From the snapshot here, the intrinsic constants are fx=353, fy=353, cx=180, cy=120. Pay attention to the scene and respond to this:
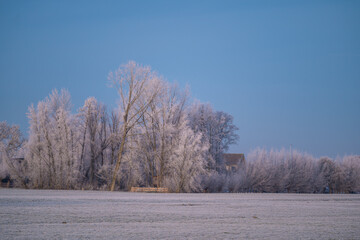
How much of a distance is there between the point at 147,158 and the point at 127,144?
8.08 feet

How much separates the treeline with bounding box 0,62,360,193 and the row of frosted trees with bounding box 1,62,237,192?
0.28 feet

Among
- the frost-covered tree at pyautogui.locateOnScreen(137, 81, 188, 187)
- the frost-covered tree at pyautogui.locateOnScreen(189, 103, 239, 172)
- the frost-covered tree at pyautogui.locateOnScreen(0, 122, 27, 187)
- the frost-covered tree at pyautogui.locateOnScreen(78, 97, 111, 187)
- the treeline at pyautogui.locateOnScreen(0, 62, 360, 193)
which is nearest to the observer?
the treeline at pyautogui.locateOnScreen(0, 62, 360, 193)

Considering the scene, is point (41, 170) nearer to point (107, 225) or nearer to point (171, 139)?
point (171, 139)

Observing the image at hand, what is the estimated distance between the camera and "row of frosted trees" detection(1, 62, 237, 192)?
30.5 m

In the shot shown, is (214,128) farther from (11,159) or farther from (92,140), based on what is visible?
(11,159)

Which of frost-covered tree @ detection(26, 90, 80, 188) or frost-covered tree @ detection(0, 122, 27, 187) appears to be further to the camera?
frost-covered tree @ detection(0, 122, 27, 187)

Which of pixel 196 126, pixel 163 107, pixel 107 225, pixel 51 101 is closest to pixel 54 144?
pixel 51 101

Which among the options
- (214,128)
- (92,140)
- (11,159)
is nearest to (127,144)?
(92,140)

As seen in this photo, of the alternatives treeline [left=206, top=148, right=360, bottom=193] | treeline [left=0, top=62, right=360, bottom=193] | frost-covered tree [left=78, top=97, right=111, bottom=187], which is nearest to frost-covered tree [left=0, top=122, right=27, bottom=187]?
treeline [left=0, top=62, right=360, bottom=193]

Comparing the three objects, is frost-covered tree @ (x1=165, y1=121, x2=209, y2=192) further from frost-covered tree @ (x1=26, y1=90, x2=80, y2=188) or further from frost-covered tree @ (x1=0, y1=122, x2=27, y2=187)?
frost-covered tree @ (x1=0, y1=122, x2=27, y2=187)

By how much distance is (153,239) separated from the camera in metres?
4.82

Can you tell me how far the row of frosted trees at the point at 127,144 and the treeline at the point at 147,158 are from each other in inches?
3.4

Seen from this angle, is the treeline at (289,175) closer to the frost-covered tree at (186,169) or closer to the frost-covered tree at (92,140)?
the frost-covered tree at (186,169)

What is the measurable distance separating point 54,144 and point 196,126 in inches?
635
